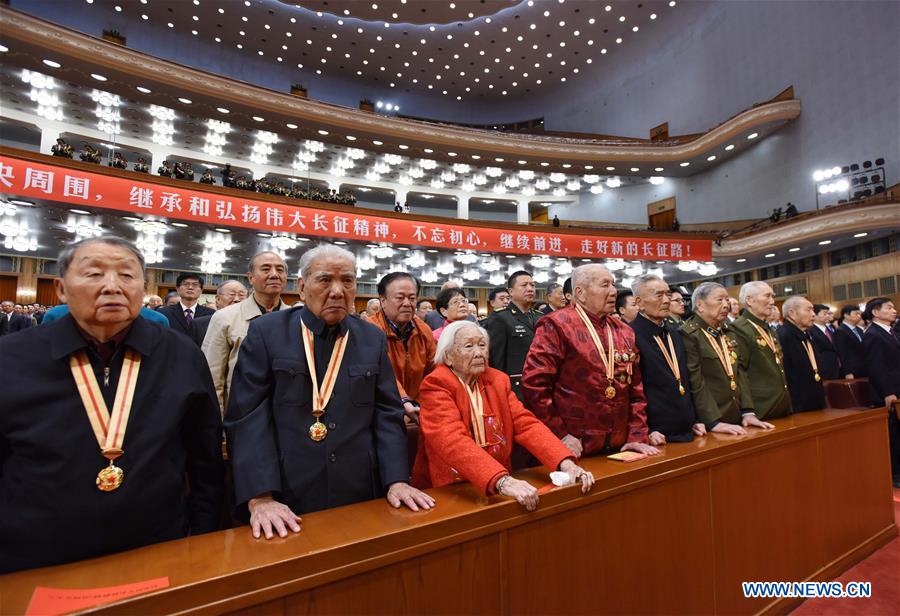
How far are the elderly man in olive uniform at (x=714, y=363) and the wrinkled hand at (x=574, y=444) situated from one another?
2.92 ft

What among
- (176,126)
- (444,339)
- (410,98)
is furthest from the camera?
(410,98)

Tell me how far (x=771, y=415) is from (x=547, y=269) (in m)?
12.0

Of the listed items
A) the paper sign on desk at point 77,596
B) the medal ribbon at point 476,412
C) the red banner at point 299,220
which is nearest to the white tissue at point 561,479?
the medal ribbon at point 476,412

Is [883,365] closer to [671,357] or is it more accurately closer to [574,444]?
[671,357]

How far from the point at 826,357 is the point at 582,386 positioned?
4363mm

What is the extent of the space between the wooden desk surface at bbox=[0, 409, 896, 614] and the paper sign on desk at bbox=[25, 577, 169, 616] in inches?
0.9

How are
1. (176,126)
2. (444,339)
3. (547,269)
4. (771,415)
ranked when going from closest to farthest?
1. (444,339)
2. (771,415)
3. (176,126)
4. (547,269)

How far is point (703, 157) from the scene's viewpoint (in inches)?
596

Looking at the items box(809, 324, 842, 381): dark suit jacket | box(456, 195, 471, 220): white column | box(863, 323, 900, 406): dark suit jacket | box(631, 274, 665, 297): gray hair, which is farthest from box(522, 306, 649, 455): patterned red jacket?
box(456, 195, 471, 220): white column

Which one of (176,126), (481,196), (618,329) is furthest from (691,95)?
(618,329)

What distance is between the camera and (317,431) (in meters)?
1.35

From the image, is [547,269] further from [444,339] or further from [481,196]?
[444,339]

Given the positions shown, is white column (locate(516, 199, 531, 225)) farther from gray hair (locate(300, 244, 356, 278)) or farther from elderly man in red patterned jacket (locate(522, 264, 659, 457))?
gray hair (locate(300, 244, 356, 278))

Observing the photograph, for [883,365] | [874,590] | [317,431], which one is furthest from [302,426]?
[883,365]
